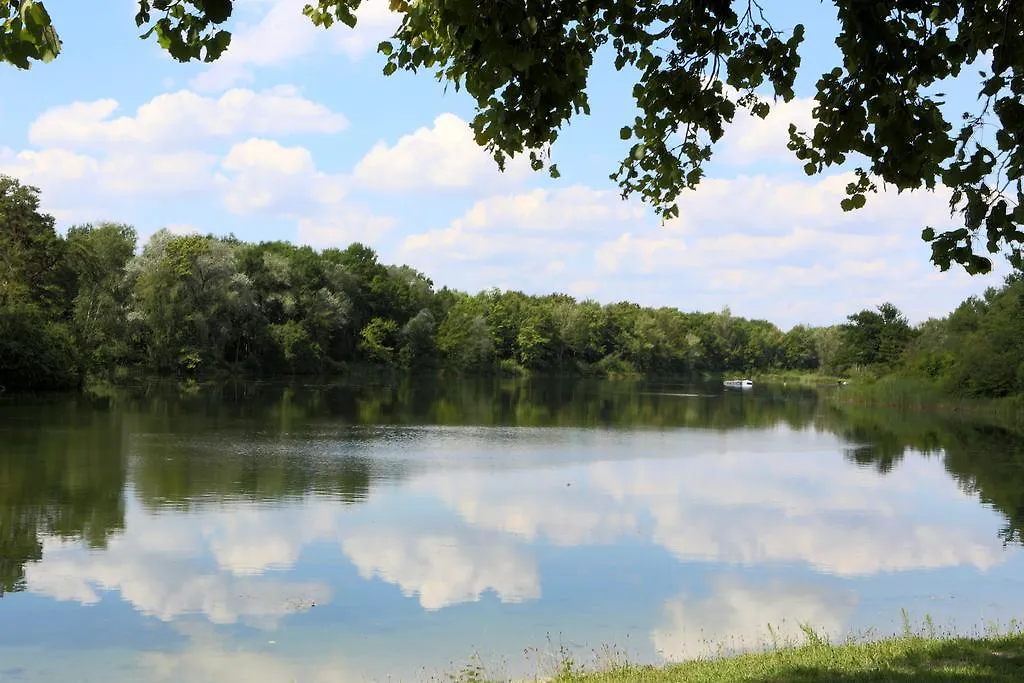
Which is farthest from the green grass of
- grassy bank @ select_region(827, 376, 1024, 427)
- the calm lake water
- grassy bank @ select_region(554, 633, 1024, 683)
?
grassy bank @ select_region(827, 376, 1024, 427)

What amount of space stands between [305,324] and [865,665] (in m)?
69.4

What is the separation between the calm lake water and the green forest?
1832 centimetres

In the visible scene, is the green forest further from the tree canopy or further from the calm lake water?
the tree canopy

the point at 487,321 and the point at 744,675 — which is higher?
the point at 487,321

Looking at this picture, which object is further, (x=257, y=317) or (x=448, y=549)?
(x=257, y=317)

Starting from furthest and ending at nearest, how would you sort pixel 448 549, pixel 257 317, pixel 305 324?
pixel 305 324
pixel 257 317
pixel 448 549

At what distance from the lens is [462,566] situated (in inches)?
512

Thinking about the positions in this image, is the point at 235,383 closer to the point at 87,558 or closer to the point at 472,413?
the point at 472,413

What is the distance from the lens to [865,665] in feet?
23.1

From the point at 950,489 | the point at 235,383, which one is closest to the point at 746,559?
the point at 950,489

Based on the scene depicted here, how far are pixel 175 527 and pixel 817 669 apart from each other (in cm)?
1096

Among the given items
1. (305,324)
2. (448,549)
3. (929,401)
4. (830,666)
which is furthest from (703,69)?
(305,324)

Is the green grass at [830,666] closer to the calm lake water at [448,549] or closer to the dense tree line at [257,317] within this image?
the calm lake water at [448,549]

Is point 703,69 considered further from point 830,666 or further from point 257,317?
point 257,317
